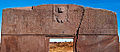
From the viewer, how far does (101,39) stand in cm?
407

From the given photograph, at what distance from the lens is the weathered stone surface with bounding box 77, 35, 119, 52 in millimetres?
3975

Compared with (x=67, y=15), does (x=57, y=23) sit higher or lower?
lower

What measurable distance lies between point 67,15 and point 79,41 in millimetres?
923

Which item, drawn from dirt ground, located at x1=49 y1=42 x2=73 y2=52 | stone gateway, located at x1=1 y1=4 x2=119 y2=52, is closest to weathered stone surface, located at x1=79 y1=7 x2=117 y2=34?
stone gateway, located at x1=1 y1=4 x2=119 y2=52

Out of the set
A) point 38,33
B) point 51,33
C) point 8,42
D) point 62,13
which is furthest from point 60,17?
point 8,42

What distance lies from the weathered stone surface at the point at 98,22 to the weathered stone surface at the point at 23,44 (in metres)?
1.30

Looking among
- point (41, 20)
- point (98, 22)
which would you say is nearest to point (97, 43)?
point (98, 22)

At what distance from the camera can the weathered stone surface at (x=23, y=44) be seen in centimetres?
388

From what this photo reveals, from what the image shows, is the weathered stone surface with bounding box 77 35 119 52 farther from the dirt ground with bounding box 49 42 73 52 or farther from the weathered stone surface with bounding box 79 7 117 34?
the dirt ground with bounding box 49 42 73 52

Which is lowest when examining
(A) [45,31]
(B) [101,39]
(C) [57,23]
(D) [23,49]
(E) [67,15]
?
(D) [23,49]

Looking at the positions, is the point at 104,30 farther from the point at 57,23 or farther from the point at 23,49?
the point at 23,49

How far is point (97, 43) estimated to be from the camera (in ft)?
13.2

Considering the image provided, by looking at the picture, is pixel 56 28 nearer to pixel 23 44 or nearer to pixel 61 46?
pixel 23 44

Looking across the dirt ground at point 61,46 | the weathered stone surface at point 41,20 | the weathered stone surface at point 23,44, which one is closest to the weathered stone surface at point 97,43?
the weathered stone surface at point 41,20
